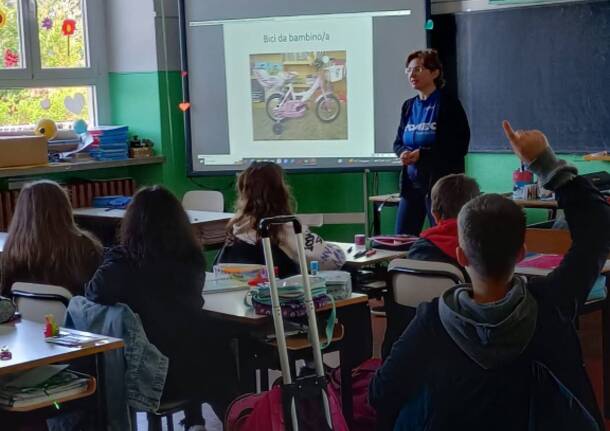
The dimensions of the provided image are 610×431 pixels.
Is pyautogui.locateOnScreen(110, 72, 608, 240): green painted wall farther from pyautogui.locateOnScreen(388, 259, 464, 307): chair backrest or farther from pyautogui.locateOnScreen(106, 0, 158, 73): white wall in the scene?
pyautogui.locateOnScreen(388, 259, 464, 307): chair backrest

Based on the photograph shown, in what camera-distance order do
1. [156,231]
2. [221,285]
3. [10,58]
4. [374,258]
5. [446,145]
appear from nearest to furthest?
[156,231] → [221,285] → [374,258] → [446,145] → [10,58]

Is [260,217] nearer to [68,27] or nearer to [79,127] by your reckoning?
[79,127]

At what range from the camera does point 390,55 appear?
6.67 meters

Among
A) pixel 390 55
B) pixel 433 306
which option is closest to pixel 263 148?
pixel 390 55

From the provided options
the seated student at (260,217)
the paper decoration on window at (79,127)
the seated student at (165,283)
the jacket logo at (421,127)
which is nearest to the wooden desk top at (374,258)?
the seated student at (260,217)

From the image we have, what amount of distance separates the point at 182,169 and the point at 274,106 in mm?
843

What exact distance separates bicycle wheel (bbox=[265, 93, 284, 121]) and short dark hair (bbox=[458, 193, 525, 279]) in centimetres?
477

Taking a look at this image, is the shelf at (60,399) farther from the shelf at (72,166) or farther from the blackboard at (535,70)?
the blackboard at (535,70)

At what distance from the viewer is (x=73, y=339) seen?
123 inches

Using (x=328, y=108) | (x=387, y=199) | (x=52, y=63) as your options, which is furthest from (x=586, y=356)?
(x=52, y=63)

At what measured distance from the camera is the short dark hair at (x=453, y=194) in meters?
3.94

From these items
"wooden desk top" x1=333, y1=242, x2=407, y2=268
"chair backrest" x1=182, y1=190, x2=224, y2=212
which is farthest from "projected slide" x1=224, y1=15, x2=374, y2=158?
"wooden desk top" x1=333, y1=242, x2=407, y2=268

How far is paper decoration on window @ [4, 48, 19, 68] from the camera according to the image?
6.64 meters

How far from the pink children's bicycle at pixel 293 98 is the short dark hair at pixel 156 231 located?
3405mm
